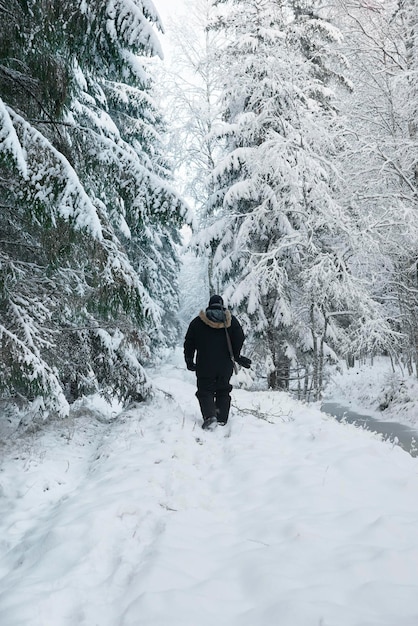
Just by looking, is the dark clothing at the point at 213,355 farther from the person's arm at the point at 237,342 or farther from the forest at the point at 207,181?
the forest at the point at 207,181

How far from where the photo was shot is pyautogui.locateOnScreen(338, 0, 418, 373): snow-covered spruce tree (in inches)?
456

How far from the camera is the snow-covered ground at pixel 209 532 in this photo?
2346 millimetres

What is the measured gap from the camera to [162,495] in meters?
3.86

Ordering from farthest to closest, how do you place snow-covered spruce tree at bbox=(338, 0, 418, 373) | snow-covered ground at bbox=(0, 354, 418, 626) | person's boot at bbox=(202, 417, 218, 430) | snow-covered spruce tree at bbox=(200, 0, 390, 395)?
snow-covered spruce tree at bbox=(200, 0, 390, 395)
snow-covered spruce tree at bbox=(338, 0, 418, 373)
person's boot at bbox=(202, 417, 218, 430)
snow-covered ground at bbox=(0, 354, 418, 626)

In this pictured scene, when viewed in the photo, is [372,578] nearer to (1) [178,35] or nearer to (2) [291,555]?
(2) [291,555]

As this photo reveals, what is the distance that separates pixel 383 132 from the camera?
13.6m

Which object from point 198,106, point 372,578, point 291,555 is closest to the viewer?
point 372,578

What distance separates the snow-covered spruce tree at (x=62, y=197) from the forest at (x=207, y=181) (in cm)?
2

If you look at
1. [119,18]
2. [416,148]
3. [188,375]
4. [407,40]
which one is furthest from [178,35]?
[119,18]

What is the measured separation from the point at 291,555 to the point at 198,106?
59.5 feet

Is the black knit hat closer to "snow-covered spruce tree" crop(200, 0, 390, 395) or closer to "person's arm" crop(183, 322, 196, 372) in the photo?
"person's arm" crop(183, 322, 196, 372)

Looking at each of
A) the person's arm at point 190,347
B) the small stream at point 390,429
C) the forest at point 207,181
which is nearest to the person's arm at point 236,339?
the person's arm at point 190,347

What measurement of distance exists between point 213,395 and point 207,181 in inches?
368

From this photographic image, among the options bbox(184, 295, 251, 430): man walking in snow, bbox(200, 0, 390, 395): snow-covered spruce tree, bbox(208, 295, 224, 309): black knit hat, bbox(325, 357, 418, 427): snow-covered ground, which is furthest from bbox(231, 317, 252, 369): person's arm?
bbox(325, 357, 418, 427): snow-covered ground
